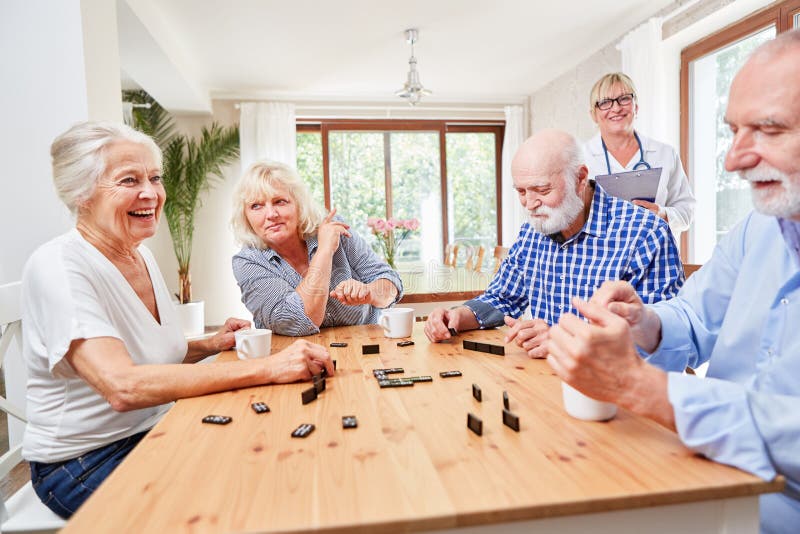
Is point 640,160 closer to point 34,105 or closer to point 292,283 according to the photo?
point 292,283

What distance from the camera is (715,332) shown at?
45.4 inches

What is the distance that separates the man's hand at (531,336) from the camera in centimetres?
125

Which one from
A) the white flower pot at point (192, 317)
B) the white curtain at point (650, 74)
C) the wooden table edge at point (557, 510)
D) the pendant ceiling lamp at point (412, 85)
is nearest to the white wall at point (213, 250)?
the white flower pot at point (192, 317)

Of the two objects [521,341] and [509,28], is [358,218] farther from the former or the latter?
[521,341]

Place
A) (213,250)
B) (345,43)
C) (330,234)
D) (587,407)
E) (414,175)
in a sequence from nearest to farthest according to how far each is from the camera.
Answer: (587,407) < (330,234) < (345,43) < (213,250) < (414,175)

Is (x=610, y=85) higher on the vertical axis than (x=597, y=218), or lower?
higher

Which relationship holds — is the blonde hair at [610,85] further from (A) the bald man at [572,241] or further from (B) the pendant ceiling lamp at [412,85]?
(B) the pendant ceiling lamp at [412,85]

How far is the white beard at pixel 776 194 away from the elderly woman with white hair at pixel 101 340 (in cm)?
87

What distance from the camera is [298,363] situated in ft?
3.63

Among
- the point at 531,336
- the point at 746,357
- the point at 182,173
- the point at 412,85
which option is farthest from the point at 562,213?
the point at 182,173

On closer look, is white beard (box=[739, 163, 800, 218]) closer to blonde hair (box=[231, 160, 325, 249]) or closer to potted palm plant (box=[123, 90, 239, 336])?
blonde hair (box=[231, 160, 325, 249])

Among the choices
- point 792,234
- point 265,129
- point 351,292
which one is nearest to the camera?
point 792,234

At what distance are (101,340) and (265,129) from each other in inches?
212

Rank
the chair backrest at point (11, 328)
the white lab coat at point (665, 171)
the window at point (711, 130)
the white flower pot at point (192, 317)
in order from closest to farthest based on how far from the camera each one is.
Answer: the chair backrest at point (11, 328), the white lab coat at point (665, 171), the window at point (711, 130), the white flower pot at point (192, 317)
